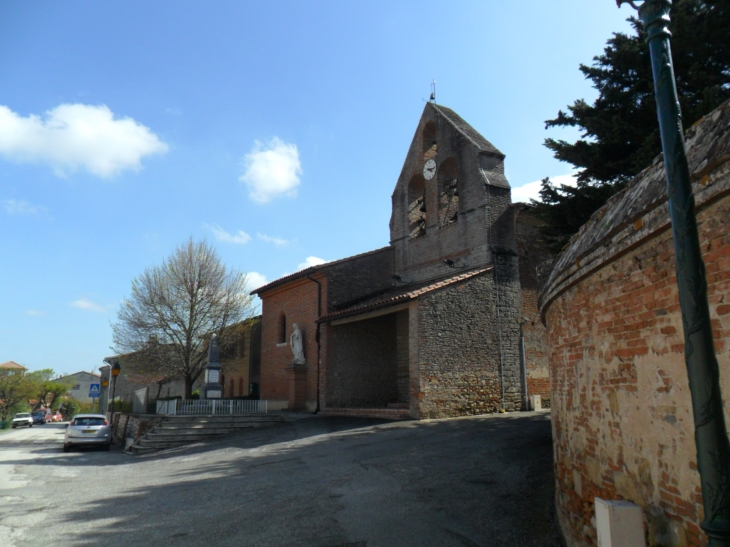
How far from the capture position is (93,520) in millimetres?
7824

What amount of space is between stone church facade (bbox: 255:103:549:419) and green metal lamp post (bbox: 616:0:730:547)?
14.3 m

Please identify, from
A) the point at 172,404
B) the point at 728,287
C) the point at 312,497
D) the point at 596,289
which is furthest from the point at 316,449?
the point at 728,287

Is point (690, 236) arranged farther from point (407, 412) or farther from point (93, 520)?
point (407, 412)

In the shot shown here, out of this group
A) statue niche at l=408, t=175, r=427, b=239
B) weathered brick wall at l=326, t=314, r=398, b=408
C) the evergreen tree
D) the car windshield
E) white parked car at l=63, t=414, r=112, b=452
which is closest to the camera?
the evergreen tree

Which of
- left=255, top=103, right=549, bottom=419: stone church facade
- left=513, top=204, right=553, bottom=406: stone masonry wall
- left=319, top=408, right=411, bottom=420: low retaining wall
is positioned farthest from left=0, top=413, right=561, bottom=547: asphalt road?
left=513, top=204, right=553, bottom=406: stone masonry wall

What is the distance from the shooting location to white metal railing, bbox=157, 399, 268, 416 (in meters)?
19.0

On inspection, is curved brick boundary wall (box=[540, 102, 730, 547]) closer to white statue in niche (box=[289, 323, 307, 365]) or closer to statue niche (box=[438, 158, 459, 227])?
statue niche (box=[438, 158, 459, 227])

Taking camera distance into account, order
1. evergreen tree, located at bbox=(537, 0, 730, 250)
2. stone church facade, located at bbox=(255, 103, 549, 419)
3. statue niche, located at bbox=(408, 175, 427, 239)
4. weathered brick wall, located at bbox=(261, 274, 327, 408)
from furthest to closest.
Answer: statue niche, located at bbox=(408, 175, 427, 239)
weathered brick wall, located at bbox=(261, 274, 327, 408)
stone church facade, located at bbox=(255, 103, 549, 419)
evergreen tree, located at bbox=(537, 0, 730, 250)

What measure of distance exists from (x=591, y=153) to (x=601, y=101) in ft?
3.88

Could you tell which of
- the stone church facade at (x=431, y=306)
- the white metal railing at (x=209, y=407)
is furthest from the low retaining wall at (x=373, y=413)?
the white metal railing at (x=209, y=407)

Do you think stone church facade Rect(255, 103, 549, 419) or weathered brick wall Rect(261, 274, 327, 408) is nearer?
stone church facade Rect(255, 103, 549, 419)

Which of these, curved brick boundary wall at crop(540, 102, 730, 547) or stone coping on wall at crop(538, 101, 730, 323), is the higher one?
stone coping on wall at crop(538, 101, 730, 323)

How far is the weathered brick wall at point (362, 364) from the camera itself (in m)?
21.3

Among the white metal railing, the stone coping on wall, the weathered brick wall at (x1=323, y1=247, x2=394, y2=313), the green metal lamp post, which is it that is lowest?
the white metal railing
